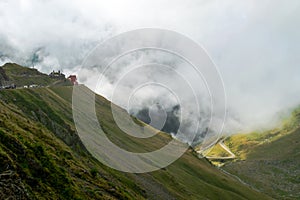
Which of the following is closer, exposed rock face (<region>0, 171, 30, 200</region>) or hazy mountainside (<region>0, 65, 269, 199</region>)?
exposed rock face (<region>0, 171, 30, 200</region>)

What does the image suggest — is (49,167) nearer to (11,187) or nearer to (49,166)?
(49,166)

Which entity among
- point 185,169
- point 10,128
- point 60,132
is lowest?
point 10,128

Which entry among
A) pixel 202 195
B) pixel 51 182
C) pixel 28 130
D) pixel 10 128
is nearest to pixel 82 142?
pixel 28 130

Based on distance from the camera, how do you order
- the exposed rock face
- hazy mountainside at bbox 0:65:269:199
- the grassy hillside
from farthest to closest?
the grassy hillside
hazy mountainside at bbox 0:65:269:199
the exposed rock face

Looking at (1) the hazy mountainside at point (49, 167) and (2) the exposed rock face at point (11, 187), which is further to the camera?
(1) the hazy mountainside at point (49, 167)

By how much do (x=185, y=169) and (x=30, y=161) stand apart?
518ft

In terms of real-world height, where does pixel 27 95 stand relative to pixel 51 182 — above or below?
above

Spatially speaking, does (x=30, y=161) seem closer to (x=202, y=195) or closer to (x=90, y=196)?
(x=90, y=196)

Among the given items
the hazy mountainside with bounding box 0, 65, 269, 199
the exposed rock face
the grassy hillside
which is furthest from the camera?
the grassy hillside

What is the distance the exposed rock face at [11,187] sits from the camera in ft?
117

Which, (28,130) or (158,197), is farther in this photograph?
(158,197)

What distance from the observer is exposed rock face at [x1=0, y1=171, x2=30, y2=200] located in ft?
117

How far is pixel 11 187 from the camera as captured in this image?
37.0m

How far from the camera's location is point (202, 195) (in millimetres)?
153875
